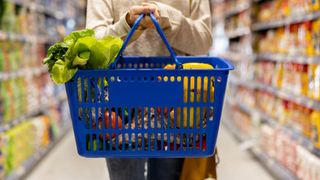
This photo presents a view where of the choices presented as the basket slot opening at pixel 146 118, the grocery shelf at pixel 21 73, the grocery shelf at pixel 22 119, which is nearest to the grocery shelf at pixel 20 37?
the grocery shelf at pixel 21 73

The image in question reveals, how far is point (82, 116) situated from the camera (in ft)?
4.33

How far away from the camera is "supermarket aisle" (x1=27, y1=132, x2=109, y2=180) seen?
407 cm

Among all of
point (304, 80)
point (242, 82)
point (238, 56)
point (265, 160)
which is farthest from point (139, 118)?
point (238, 56)

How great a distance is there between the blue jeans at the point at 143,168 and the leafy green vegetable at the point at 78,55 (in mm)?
467

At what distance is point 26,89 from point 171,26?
10.0 ft

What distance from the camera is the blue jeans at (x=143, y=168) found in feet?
5.53

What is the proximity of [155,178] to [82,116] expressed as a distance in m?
0.56

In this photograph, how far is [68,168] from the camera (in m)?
4.35

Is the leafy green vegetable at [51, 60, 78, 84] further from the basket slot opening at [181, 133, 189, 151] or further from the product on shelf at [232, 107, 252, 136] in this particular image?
the product on shelf at [232, 107, 252, 136]

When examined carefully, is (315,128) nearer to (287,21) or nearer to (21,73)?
(287,21)

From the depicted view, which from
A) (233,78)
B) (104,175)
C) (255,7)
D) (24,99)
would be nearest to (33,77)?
(24,99)

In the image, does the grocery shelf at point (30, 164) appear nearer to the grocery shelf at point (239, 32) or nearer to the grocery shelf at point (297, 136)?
the grocery shelf at point (297, 136)

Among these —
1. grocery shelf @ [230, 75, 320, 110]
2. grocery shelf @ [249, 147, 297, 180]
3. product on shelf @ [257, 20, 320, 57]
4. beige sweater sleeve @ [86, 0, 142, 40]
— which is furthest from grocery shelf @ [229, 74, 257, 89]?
beige sweater sleeve @ [86, 0, 142, 40]

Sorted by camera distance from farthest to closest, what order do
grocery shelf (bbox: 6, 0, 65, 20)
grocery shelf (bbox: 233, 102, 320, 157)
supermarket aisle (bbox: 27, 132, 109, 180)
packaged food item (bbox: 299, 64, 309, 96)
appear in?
grocery shelf (bbox: 6, 0, 65, 20), supermarket aisle (bbox: 27, 132, 109, 180), packaged food item (bbox: 299, 64, 309, 96), grocery shelf (bbox: 233, 102, 320, 157)
